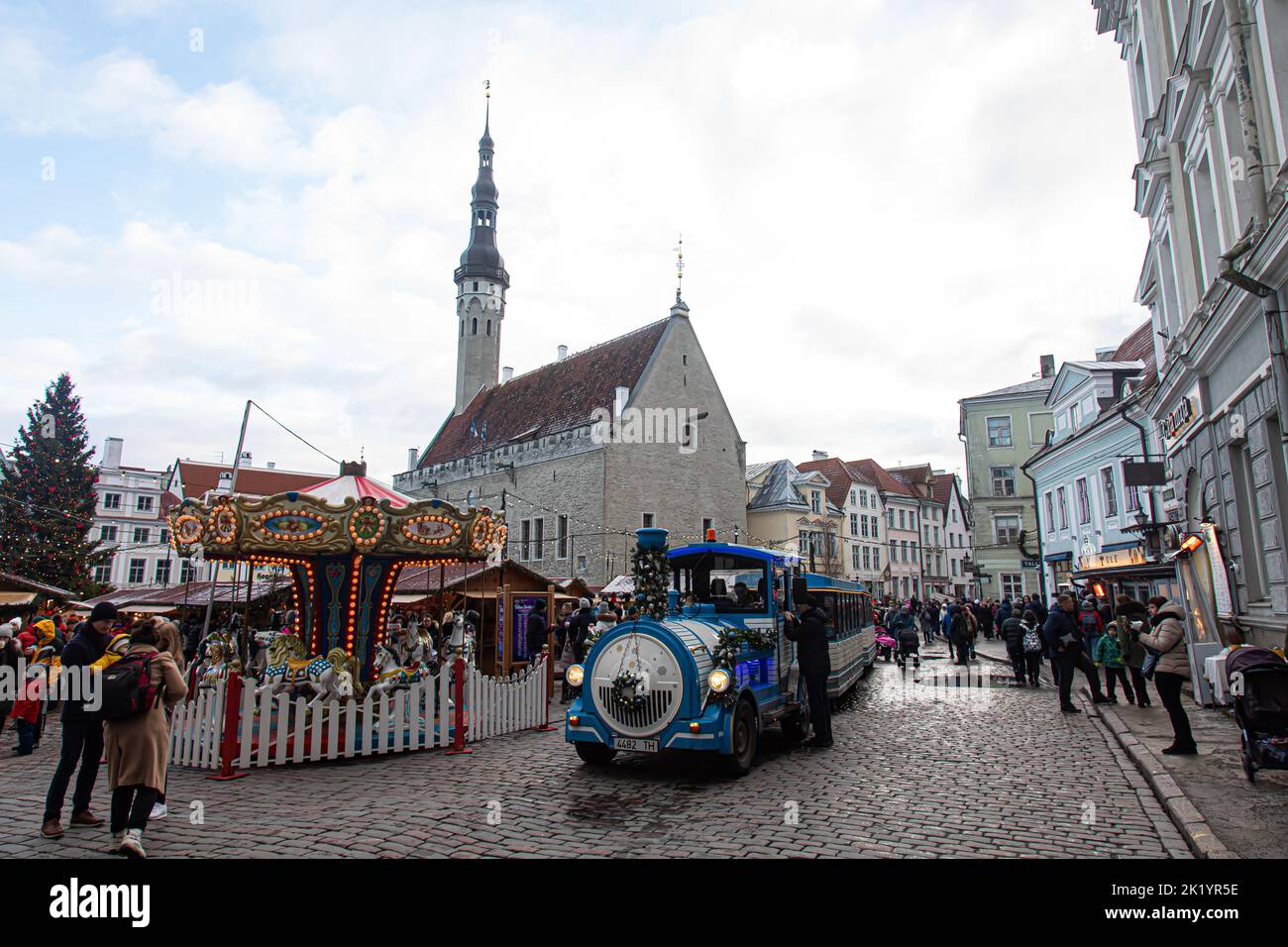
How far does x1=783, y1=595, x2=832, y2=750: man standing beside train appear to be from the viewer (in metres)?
9.76

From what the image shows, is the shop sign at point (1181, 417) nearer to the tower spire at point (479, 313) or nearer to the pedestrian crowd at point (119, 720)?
the pedestrian crowd at point (119, 720)

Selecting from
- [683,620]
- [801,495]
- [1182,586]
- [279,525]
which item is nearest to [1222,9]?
[1182,586]

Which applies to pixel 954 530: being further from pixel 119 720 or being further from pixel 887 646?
pixel 119 720

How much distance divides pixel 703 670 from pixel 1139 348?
26.0m

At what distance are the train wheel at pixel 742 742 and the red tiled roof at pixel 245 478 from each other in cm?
5449

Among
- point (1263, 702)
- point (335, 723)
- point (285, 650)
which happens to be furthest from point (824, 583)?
point (285, 650)

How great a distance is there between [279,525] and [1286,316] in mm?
12359

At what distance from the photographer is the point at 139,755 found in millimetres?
5656

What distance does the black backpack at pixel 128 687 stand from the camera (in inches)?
220

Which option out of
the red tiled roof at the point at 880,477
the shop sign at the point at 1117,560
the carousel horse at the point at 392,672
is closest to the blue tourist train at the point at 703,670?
the carousel horse at the point at 392,672

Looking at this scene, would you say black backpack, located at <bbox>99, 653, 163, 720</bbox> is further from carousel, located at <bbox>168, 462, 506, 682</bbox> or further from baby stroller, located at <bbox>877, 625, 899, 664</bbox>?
baby stroller, located at <bbox>877, 625, 899, 664</bbox>
